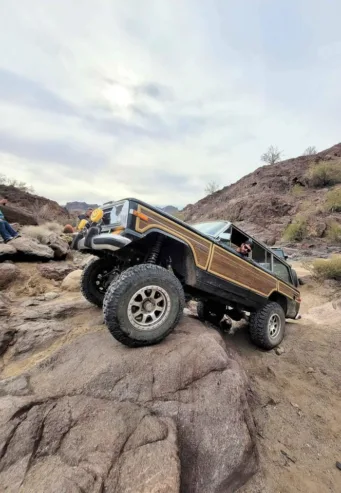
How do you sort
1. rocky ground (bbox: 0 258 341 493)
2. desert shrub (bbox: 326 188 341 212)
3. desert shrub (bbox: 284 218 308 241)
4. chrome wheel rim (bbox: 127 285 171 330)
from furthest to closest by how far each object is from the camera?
1. desert shrub (bbox: 326 188 341 212)
2. desert shrub (bbox: 284 218 308 241)
3. chrome wheel rim (bbox: 127 285 171 330)
4. rocky ground (bbox: 0 258 341 493)

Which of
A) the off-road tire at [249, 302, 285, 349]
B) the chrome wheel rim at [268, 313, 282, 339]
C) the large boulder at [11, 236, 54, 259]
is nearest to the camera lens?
the off-road tire at [249, 302, 285, 349]

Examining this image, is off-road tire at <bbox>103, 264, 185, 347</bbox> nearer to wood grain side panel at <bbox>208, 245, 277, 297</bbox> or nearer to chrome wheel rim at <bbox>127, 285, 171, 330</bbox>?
chrome wheel rim at <bbox>127, 285, 171, 330</bbox>

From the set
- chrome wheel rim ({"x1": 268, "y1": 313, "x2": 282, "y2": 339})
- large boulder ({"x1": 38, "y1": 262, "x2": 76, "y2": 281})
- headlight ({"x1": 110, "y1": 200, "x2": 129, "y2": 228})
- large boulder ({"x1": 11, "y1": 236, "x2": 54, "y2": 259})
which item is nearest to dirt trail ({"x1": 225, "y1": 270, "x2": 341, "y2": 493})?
chrome wheel rim ({"x1": 268, "y1": 313, "x2": 282, "y2": 339})

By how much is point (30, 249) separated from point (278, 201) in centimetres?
2304

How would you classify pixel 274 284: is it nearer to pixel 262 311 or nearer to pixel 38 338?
pixel 262 311

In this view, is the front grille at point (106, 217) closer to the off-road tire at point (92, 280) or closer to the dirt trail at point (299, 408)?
the off-road tire at point (92, 280)

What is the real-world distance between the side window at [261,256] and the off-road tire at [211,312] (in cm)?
125

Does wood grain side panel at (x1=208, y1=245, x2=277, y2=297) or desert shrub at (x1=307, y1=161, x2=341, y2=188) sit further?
desert shrub at (x1=307, y1=161, x2=341, y2=188)

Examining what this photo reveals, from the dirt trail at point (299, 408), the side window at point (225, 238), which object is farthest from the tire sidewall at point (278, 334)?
the side window at point (225, 238)

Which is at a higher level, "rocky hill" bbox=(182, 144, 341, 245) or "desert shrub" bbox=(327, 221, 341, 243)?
"rocky hill" bbox=(182, 144, 341, 245)

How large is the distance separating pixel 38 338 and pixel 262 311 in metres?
3.72

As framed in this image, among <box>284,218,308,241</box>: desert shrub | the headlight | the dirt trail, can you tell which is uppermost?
<box>284,218,308,241</box>: desert shrub

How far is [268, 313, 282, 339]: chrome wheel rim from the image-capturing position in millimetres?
4873

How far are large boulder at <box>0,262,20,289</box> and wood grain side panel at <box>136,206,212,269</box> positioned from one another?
5.37 m
